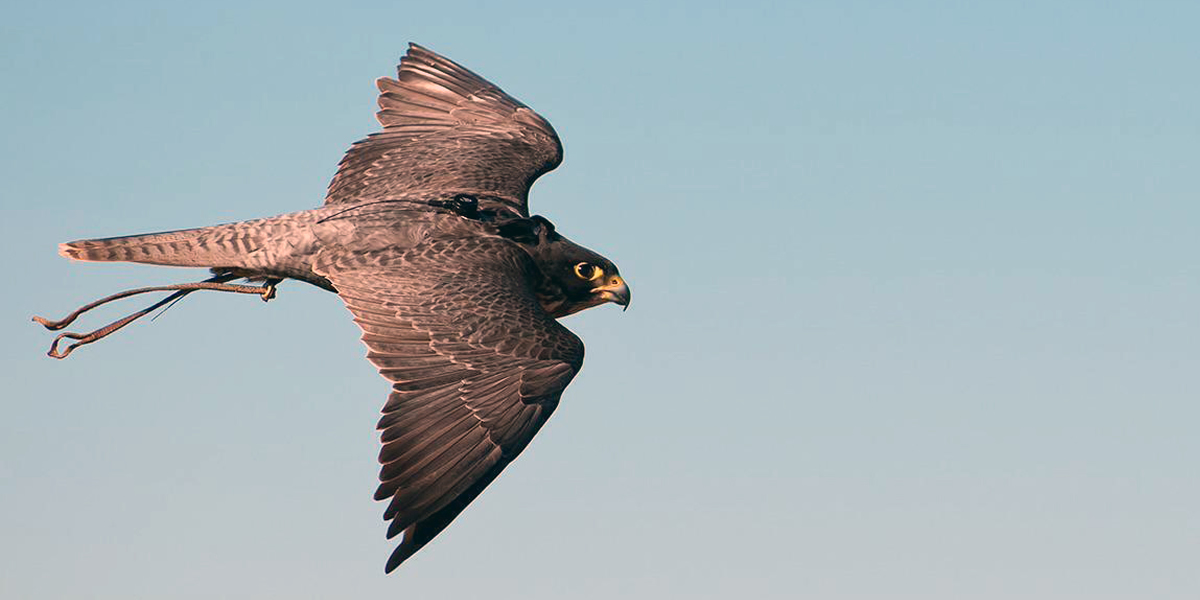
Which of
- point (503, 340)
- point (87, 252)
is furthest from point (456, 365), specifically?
point (87, 252)

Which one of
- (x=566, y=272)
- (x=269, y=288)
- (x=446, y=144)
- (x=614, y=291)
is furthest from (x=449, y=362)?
(x=446, y=144)

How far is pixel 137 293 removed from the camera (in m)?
13.0

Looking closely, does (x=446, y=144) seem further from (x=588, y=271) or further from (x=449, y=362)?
(x=449, y=362)

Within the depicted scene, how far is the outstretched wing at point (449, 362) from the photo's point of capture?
1069 cm

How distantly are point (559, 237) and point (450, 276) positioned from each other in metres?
1.46

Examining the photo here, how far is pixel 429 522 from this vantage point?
1055 cm

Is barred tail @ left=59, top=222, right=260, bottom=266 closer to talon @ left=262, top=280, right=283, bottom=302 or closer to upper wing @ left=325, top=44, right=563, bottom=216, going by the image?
talon @ left=262, top=280, right=283, bottom=302

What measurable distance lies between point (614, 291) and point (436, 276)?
1827mm

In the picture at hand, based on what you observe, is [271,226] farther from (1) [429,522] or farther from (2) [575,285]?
A: (1) [429,522]

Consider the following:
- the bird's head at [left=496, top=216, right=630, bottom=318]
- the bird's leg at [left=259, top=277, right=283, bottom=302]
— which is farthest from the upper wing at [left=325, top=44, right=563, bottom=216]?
the bird's leg at [left=259, top=277, right=283, bottom=302]

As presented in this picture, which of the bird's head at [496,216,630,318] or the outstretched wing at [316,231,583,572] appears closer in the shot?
the outstretched wing at [316,231,583,572]

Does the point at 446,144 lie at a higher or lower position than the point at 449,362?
higher

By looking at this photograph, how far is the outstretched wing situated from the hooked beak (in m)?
0.77

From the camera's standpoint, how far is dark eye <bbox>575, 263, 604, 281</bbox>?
44.2 feet
